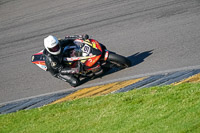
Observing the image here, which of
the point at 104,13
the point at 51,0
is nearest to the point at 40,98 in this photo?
the point at 104,13

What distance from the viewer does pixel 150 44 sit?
11.2m

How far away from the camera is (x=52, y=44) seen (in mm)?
9625

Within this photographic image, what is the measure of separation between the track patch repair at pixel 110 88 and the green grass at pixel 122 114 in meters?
0.48

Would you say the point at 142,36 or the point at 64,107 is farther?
the point at 142,36

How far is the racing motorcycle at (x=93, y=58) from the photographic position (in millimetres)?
9789

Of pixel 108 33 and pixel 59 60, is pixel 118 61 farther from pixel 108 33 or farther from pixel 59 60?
pixel 108 33

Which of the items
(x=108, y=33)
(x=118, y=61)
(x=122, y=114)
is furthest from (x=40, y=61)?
(x=122, y=114)

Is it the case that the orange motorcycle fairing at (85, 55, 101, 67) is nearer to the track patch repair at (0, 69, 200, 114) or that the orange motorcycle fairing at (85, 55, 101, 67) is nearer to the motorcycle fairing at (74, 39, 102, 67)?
the motorcycle fairing at (74, 39, 102, 67)

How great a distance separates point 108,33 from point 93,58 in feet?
11.2

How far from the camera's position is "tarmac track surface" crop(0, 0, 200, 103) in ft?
33.3

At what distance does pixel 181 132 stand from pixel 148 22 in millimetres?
7522

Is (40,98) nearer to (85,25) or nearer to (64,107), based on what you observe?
(64,107)

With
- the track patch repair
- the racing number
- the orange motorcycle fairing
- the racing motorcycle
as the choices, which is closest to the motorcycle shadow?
the racing motorcycle

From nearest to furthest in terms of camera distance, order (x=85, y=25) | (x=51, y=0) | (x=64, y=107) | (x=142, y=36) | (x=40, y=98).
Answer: (x=64, y=107) → (x=40, y=98) → (x=142, y=36) → (x=85, y=25) → (x=51, y=0)
